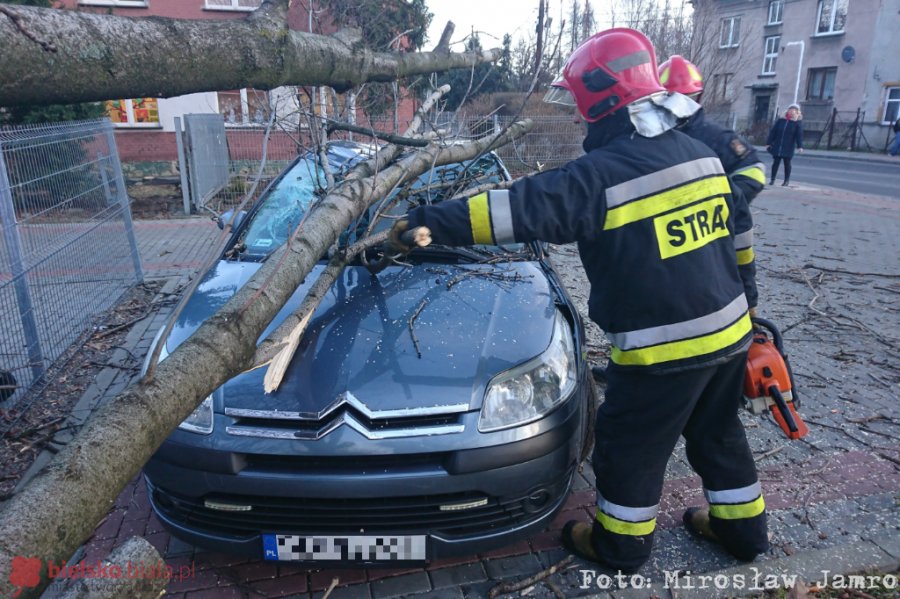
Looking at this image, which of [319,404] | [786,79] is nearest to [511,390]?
[319,404]

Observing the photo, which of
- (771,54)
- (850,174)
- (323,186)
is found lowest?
(850,174)

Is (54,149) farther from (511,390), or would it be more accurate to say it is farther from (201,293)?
(511,390)

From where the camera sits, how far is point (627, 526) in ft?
8.66

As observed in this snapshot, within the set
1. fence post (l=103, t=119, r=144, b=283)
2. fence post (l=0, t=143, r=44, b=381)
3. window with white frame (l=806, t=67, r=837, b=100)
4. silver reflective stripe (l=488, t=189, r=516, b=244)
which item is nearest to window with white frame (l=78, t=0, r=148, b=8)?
fence post (l=103, t=119, r=144, b=283)

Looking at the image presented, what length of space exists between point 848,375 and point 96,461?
5.00 m

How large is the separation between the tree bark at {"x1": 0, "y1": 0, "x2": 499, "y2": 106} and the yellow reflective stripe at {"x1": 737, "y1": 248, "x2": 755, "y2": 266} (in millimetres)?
2203

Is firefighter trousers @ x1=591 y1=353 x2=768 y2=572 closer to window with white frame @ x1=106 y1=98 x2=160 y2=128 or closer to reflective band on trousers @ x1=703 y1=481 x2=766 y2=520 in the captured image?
reflective band on trousers @ x1=703 y1=481 x2=766 y2=520

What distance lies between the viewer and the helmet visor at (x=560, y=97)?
2809 mm

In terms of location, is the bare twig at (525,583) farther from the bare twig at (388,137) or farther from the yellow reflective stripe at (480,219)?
the bare twig at (388,137)

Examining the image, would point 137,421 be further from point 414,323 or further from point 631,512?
point 631,512

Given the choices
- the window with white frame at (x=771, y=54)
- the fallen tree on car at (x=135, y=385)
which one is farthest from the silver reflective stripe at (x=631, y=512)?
the window with white frame at (x=771, y=54)

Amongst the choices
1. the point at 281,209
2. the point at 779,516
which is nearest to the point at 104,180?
the point at 281,209

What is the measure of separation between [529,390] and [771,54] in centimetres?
4050

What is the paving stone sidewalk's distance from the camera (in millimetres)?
2652
